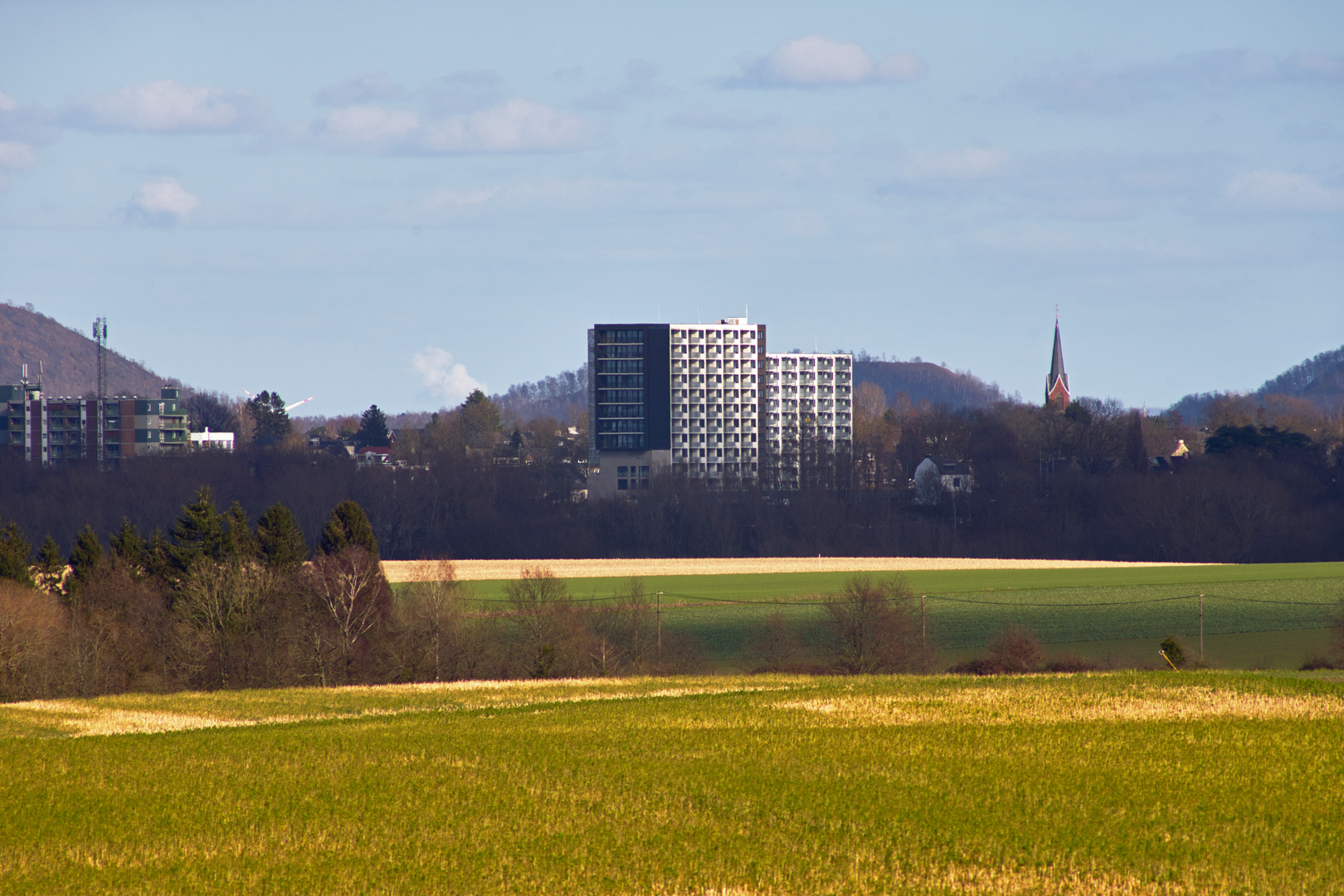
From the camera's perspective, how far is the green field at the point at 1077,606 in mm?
66562

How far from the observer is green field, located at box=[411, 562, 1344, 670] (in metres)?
66.6

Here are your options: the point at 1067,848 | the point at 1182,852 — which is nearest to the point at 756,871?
the point at 1067,848

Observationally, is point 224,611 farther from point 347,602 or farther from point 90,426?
point 90,426

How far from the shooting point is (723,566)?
115562 mm

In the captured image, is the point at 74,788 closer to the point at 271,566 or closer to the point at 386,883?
the point at 386,883

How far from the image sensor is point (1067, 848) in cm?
1639

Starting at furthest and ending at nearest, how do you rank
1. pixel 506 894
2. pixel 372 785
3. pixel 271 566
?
pixel 271 566 → pixel 372 785 → pixel 506 894

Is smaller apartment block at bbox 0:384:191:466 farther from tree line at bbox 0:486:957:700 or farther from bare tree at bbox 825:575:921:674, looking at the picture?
bare tree at bbox 825:575:921:674

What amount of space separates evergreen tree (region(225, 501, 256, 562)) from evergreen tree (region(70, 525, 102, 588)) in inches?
256

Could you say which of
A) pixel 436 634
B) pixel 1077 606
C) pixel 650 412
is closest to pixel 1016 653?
pixel 436 634

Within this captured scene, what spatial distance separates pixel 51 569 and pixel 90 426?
12743cm

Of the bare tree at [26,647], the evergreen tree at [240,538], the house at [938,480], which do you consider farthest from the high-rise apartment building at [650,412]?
the bare tree at [26,647]

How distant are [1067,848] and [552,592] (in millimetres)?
63737

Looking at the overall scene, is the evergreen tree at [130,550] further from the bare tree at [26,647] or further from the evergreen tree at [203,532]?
the bare tree at [26,647]
